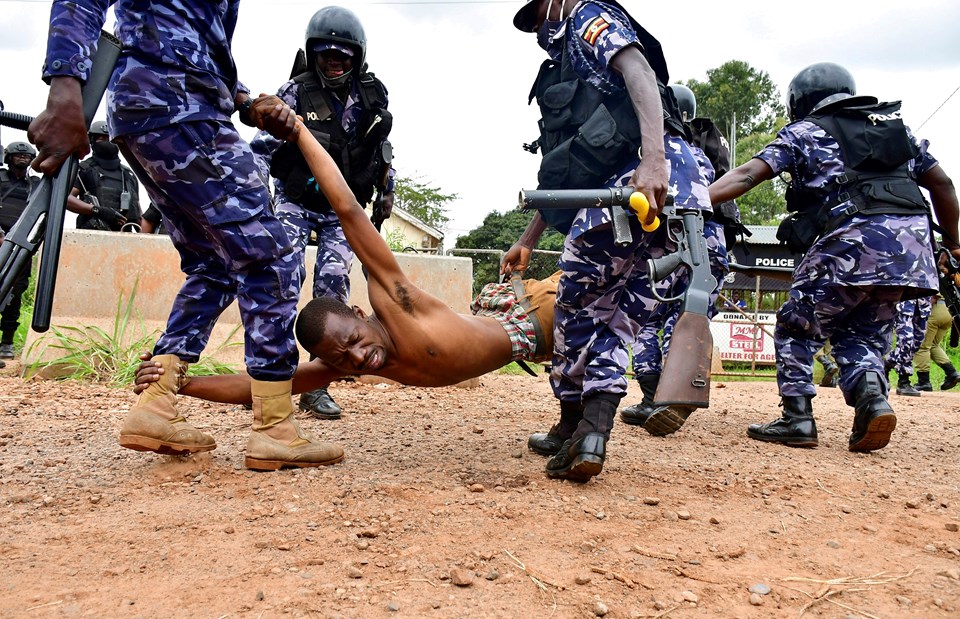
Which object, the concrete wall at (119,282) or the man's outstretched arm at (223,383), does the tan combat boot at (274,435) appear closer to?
the man's outstretched arm at (223,383)

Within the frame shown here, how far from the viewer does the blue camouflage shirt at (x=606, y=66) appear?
8.81 feet

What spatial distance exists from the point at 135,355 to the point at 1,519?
10.7 feet

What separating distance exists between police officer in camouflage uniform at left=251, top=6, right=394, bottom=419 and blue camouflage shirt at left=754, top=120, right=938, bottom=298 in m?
2.05

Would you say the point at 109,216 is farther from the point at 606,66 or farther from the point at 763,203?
the point at 763,203

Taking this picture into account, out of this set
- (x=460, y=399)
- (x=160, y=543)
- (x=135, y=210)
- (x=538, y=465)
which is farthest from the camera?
(x=135, y=210)

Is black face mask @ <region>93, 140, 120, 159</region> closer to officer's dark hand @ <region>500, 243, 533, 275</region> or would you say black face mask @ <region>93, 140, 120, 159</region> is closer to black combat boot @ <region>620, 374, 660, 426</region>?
officer's dark hand @ <region>500, 243, 533, 275</region>

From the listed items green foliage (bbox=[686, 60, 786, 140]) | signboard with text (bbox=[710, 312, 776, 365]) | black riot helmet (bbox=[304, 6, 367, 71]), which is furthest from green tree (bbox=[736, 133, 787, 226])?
black riot helmet (bbox=[304, 6, 367, 71])

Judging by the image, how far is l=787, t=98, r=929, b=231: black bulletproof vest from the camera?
3.68 metres

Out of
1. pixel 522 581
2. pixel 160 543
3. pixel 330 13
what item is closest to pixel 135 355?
pixel 330 13

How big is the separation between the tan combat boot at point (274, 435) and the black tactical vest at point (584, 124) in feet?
4.21

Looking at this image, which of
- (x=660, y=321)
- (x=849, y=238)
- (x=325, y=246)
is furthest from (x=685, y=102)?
(x=325, y=246)

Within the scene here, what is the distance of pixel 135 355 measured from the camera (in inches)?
207

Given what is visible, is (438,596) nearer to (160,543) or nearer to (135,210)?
(160,543)

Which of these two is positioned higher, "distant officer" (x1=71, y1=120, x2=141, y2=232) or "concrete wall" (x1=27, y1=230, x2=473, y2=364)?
"distant officer" (x1=71, y1=120, x2=141, y2=232)
